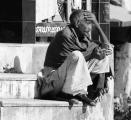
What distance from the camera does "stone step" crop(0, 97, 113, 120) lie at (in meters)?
13.0

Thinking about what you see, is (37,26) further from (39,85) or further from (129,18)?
(129,18)

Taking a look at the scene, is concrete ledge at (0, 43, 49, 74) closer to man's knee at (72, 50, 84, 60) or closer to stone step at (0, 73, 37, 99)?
stone step at (0, 73, 37, 99)

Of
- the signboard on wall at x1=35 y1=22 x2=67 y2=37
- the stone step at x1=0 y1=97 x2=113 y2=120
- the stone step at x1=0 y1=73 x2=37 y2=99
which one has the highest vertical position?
the signboard on wall at x1=35 y1=22 x2=67 y2=37

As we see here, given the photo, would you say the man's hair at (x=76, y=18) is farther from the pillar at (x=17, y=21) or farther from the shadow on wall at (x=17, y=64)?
the pillar at (x=17, y=21)

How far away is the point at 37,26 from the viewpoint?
16062 mm

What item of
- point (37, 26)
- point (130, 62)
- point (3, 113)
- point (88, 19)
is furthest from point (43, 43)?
point (130, 62)

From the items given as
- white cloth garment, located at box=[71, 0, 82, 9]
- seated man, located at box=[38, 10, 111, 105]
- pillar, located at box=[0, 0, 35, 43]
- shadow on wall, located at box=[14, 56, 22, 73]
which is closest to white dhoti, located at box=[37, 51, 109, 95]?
seated man, located at box=[38, 10, 111, 105]

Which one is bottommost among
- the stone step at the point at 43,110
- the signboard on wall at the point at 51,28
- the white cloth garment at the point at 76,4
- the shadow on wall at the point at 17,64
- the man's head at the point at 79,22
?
the stone step at the point at 43,110

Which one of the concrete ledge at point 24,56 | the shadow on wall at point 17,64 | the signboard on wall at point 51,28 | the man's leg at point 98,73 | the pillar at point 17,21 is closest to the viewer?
the man's leg at point 98,73

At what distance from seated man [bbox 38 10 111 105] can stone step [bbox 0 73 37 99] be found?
15cm

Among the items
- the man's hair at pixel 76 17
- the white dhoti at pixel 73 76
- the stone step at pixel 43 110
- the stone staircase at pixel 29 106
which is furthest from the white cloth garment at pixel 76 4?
the white dhoti at pixel 73 76

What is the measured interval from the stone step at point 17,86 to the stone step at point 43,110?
29cm

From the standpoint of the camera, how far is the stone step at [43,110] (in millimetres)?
12977

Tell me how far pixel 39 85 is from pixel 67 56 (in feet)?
1.79
